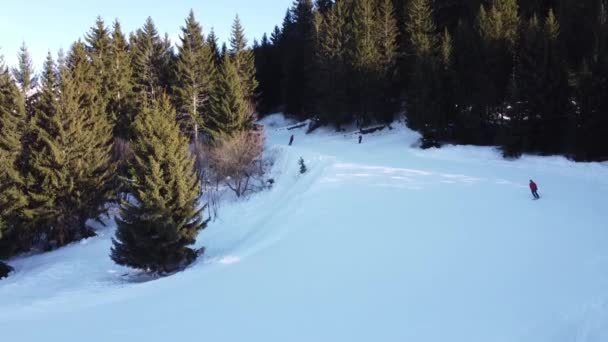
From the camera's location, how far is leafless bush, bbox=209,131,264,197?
2702 cm

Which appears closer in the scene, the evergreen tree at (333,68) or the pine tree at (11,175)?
the pine tree at (11,175)

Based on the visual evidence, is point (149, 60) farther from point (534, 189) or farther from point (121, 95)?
point (534, 189)

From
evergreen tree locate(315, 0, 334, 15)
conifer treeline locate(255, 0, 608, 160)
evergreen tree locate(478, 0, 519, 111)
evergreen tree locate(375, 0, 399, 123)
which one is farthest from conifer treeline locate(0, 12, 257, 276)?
evergreen tree locate(478, 0, 519, 111)

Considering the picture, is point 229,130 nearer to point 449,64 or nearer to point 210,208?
point 210,208

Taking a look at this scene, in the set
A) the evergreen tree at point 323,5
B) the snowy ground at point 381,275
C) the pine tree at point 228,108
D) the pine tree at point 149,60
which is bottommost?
the snowy ground at point 381,275

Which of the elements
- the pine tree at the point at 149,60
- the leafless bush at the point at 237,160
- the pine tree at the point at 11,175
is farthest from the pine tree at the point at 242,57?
the pine tree at the point at 11,175

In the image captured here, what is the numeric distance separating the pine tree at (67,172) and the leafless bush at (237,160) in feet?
21.9

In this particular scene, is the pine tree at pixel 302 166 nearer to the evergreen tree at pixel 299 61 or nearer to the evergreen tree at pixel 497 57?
the evergreen tree at pixel 497 57

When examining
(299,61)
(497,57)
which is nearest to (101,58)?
(299,61)

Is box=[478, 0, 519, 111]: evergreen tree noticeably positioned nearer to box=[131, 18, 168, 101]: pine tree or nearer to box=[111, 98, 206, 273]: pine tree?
box=[111, 98, 206, 273]: pine tree

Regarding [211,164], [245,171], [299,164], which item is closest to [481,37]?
[299,164]

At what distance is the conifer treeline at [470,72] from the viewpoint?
73.0ft

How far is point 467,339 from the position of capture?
26.1 feet

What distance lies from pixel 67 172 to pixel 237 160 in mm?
9923
